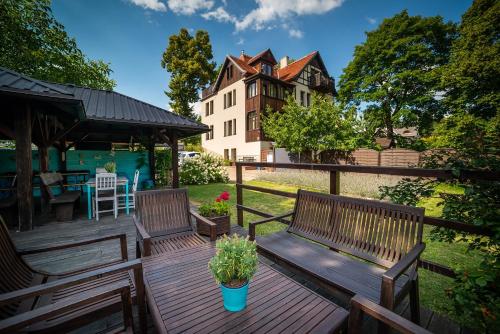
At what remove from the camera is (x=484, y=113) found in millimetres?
13148

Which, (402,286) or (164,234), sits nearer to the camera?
(402,286)

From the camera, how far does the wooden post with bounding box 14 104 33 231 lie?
4699 mm

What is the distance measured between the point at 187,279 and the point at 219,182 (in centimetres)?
1114

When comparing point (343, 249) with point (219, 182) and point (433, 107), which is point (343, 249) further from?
point (433, 107)

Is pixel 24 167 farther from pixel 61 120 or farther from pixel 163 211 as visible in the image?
pixel 61 120

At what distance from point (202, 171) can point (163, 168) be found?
2125mm

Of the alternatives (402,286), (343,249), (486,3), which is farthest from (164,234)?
(486,3)

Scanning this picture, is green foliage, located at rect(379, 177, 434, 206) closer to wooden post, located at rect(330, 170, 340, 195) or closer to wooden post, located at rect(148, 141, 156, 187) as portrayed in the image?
wooden post, located at rect(330, 170, 340, 195)

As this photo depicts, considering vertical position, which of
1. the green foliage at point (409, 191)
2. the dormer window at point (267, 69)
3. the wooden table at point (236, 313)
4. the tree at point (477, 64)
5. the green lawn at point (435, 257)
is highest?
the dormer window at point (267, 69)

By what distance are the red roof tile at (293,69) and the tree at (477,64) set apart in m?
11.4

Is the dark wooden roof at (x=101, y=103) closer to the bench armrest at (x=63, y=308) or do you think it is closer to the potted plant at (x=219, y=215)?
the potted plant at (x=219, y=215)

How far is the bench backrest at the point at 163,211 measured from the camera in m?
3.16

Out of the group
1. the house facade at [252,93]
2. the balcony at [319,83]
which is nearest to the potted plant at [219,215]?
the house facade at [252,93]

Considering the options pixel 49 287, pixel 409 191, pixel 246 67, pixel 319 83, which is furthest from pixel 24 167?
pixel 319 83
